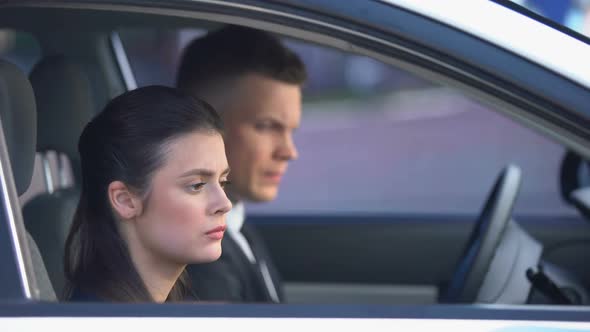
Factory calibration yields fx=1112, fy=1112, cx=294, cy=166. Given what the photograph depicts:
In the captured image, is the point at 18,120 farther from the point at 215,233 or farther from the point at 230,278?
the point at 230,278

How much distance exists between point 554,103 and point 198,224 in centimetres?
62

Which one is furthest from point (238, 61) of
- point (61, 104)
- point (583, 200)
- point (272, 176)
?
point (583, 200)

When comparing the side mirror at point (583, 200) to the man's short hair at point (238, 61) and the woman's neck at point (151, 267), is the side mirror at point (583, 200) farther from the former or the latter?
the woman's neck at point (151, 267)

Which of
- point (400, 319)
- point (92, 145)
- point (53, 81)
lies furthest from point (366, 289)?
point (400, 319)

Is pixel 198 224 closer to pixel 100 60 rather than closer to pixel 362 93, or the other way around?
pixel 100 60

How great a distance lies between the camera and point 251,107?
2770mm

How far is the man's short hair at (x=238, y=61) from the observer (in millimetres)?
2803

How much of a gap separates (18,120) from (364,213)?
6.11ft

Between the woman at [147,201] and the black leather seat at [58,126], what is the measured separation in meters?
0.27

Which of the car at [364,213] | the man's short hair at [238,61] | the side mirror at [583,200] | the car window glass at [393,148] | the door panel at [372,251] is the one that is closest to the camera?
the car at [364,213]

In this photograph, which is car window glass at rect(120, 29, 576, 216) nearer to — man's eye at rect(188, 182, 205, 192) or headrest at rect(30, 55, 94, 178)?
headrest at rect(30, 55, 94, 178)

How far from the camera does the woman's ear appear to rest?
6.12 feet

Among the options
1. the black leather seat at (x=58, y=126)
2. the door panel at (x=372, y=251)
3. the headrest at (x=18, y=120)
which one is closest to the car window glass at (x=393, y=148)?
the door panel at (x=372, y=251)

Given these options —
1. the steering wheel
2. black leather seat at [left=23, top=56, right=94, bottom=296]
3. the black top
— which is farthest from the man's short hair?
the black top
